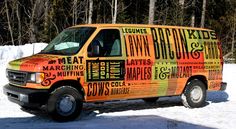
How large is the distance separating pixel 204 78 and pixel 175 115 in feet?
5.87

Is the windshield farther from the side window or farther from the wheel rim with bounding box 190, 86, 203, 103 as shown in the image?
the wheel rim with bounding box 190, 86, 203, 103

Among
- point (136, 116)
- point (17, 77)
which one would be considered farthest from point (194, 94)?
point (17, 77)

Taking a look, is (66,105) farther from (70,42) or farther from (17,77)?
(70,42)

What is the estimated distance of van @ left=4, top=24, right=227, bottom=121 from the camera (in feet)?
33.3

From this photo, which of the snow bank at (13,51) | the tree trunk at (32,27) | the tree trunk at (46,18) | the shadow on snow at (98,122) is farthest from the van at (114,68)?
the tree trunk at (46,18)

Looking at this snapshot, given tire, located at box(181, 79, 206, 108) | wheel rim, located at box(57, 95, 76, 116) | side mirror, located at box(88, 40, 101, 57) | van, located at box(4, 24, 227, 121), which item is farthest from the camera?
tire, located at box(181, 79, 206, 108)

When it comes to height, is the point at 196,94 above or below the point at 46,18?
below

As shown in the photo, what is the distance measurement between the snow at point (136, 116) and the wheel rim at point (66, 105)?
0.25m

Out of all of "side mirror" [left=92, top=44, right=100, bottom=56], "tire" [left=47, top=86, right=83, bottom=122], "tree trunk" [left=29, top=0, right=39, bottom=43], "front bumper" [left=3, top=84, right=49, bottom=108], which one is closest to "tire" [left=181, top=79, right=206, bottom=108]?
"side mirror" [left=92, top=44, right=100, bottom=56]

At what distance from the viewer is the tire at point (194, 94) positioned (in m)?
12.6


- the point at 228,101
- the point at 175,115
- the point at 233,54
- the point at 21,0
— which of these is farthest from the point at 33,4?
the point at 175,115

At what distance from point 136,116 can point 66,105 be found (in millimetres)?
1786

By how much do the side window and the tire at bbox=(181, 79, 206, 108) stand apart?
97.7 inches

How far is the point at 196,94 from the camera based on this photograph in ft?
42.1
